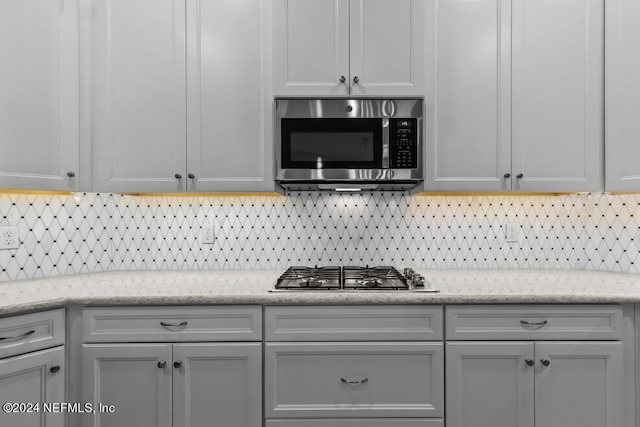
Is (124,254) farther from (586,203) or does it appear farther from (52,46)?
(586,203)

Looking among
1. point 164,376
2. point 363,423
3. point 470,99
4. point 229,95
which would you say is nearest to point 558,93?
point 470,99

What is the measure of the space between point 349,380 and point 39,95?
1844 millimetres

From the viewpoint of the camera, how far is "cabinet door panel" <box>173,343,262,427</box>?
171 centimetres

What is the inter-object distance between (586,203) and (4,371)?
2.88m

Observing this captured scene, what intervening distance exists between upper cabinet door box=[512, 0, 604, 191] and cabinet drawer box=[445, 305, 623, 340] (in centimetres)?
64

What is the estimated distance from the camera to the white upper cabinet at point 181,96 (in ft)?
6.68

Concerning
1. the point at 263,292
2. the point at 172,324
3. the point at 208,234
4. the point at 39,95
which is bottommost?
the point at 172,324

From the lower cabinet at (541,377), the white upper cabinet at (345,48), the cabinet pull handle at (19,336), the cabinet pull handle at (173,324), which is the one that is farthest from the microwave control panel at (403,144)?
the cabinet pull handle at (19,336)

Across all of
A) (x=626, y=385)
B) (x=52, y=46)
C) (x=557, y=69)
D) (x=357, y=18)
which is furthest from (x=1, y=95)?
(x=626, y=385)

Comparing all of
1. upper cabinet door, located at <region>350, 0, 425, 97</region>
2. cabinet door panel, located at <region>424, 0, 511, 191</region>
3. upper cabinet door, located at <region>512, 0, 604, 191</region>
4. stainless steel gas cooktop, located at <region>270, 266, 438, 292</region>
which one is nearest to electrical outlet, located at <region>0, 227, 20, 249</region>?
stainless steel gas cooktop, located at <region>270, 266, 438, 292</region>

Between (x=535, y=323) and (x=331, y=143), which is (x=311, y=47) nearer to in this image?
(x=331, y=143)

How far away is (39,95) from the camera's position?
1.86 metres

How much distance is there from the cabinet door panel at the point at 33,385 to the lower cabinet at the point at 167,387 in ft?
0.33

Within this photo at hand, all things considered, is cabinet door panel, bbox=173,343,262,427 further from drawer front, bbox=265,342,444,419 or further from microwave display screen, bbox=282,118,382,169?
microwave display screen, bbox=282,118,382,169
